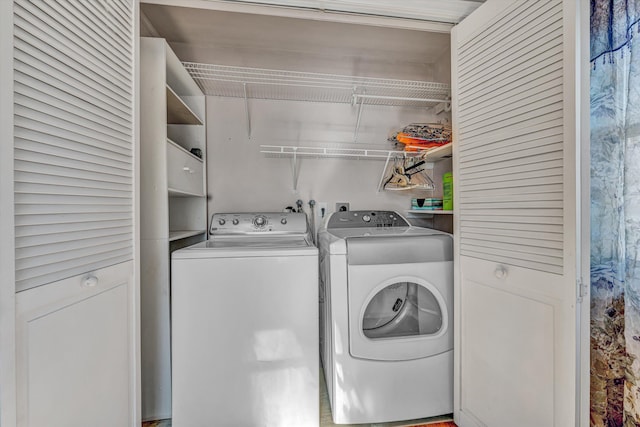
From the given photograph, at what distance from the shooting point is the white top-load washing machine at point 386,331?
131 centimetres

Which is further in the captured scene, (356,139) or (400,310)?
(356,139)

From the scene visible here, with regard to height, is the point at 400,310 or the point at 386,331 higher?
the point at 400,310

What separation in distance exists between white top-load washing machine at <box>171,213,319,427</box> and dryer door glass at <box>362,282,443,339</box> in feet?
1.17

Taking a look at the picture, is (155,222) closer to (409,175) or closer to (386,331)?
(386,331)

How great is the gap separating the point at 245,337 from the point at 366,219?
1.22m

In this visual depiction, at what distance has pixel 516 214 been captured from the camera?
40.5 inches

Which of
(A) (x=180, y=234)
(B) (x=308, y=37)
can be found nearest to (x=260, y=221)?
(A) (x=180, y=234)

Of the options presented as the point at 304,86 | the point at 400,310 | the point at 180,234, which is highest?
the point at 304,86

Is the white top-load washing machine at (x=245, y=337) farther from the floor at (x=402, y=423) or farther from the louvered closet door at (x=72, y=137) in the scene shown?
the louvered closet door at (x=72, y=137)

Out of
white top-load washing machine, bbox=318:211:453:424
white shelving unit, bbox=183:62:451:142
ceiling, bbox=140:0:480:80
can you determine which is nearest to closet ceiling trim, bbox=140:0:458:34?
ceiling, bbox=140:0:480:80

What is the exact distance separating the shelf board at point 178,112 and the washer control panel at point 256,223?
724 mm

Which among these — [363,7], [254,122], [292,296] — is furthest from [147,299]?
[363,7]

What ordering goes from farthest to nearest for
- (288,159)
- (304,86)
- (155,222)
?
(288,159)
(304,86)
(155,222)

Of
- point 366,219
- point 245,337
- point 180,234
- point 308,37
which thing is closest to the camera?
point 245,337
